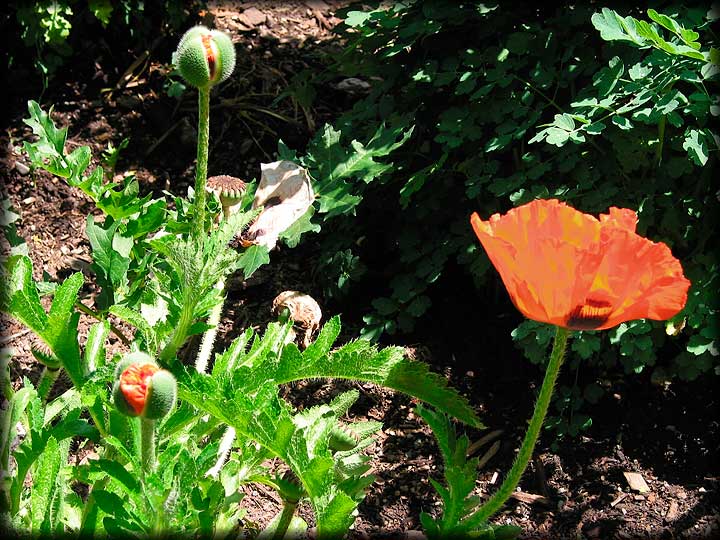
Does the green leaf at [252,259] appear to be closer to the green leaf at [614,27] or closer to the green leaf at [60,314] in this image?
A: the green leaf at [60,314]

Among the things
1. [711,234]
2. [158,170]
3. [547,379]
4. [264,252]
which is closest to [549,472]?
[711,234]

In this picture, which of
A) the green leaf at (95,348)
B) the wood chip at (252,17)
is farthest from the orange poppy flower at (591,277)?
the wood chip at (252,17)

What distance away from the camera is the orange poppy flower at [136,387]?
5.32 feet

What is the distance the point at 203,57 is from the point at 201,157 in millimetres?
205

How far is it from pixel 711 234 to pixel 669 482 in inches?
28.5

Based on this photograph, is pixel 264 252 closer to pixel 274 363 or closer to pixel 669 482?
pixel 274 363

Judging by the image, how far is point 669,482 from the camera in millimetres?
2820

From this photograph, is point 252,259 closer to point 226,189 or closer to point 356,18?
point 226,189

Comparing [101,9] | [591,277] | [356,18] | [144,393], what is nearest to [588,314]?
[591,277]

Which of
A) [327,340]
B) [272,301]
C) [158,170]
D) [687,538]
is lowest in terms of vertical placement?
[687,538]

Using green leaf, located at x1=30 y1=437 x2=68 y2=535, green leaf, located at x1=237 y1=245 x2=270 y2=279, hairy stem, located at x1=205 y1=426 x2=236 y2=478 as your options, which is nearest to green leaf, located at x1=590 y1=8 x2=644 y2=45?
green leaf, located at x1=237 y1=245 x2=270 y2=279

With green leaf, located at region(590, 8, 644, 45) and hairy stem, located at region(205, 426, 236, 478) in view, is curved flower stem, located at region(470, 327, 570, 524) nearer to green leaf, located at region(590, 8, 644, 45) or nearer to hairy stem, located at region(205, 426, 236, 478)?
hairy stem, located at region(205, 426, 236, 478)

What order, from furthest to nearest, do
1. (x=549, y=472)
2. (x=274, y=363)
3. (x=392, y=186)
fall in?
1. (x=392, y=186)
2. (x=549, y=472)
3. (x=274, y=363)

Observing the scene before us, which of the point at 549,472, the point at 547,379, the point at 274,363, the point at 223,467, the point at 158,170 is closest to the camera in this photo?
the point at 547,379
